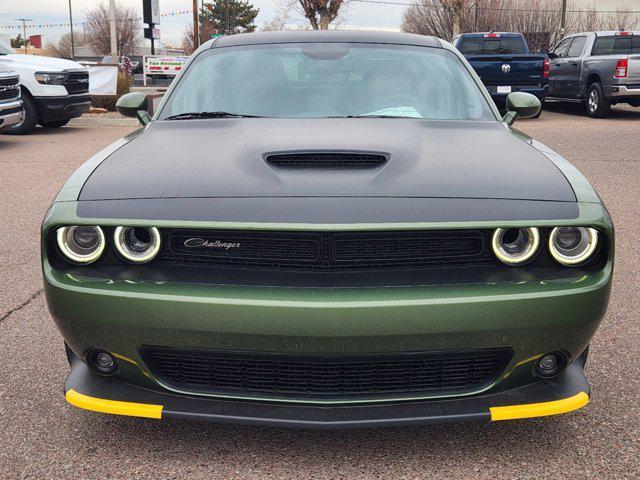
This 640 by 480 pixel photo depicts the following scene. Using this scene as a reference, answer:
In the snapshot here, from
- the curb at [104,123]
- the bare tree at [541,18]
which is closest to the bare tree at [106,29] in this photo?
the bare tree at [541,18]

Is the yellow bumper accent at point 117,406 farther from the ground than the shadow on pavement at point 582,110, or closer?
farther from the ground

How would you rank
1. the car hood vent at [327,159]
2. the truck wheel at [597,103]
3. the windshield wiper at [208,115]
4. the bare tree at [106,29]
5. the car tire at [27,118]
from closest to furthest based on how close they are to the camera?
the car hood vent at [327,159], the windshield wiper at [208,115], the car tire at [27,118], the truck wheel at [597,103], the bare tree at [106,29]

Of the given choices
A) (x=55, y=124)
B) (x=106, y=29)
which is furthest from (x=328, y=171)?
(x=106, y=29)

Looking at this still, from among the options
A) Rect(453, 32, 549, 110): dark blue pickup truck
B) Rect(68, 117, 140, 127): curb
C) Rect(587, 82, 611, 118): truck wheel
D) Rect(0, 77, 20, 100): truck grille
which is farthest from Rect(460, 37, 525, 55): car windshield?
Rect(0, 77, 20, 100): truck grille

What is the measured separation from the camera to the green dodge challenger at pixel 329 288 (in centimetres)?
227

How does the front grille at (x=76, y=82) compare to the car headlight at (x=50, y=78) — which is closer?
the car headlight at (x=50, y=78)

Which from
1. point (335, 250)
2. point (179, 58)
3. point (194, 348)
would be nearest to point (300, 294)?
point (335, 250)

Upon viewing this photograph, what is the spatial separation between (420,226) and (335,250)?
275 mm

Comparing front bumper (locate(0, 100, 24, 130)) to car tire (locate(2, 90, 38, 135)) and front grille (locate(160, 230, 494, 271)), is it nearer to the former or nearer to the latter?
car tire (locate(2, 90, 38, 135))

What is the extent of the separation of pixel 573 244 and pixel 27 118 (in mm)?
12292

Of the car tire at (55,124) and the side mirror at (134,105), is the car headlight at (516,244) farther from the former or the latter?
the car tire at (55,124)

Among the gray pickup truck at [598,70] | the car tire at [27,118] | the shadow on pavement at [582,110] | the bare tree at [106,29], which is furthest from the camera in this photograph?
the bare tree at [106,29]

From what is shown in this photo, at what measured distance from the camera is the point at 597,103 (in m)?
15.9

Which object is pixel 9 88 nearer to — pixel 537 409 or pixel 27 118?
pixel 27 118
